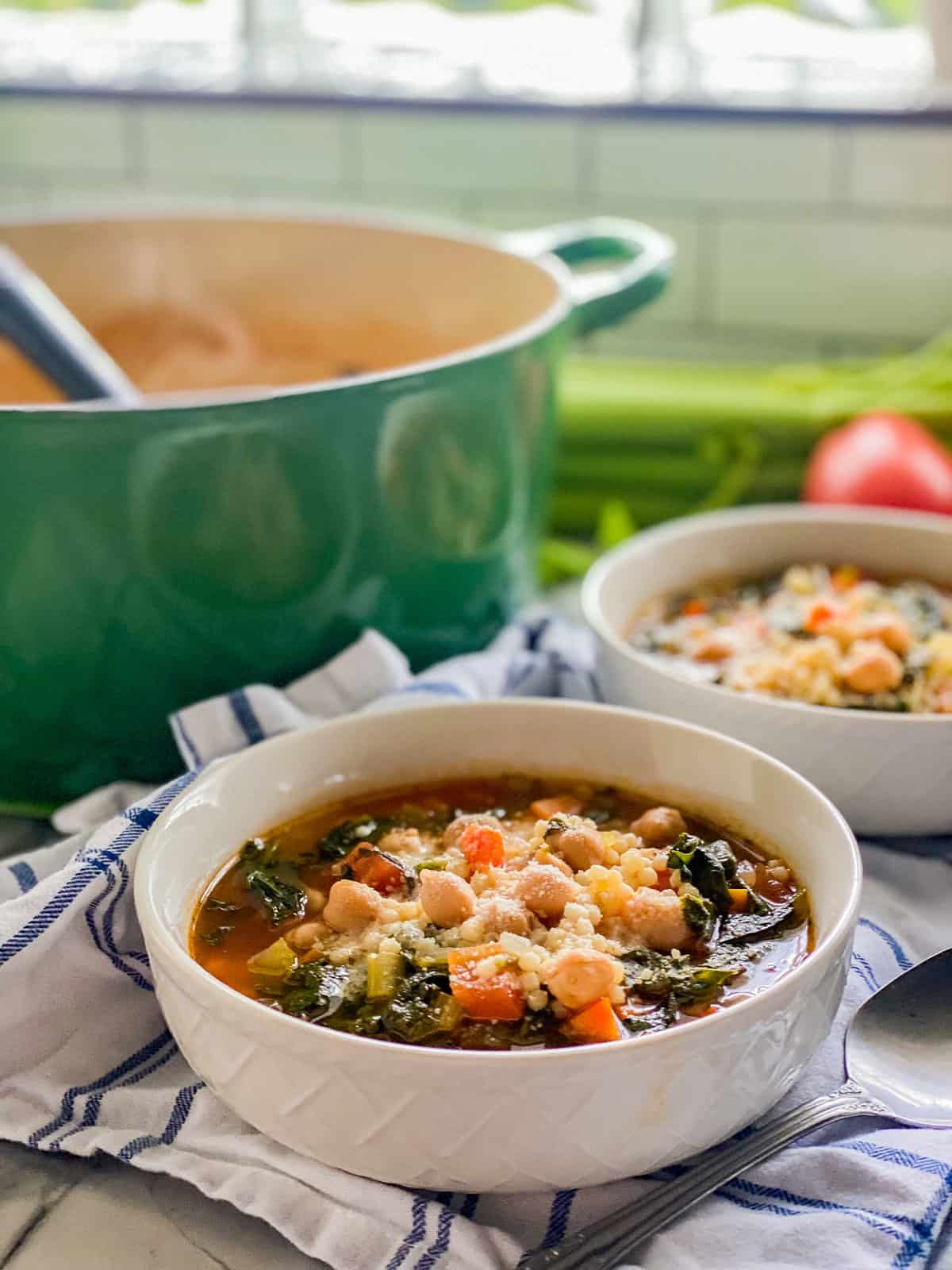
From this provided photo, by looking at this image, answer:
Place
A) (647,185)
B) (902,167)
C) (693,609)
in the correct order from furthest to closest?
(647,185)
(902,167)
(693,609)

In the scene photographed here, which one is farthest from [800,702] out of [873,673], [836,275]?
[836,275]

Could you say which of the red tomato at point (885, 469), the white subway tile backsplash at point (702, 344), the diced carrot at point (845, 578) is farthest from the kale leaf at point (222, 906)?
the white subway tile backsplash at point (702, 344)

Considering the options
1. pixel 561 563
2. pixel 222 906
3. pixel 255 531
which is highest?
pixel 255 531

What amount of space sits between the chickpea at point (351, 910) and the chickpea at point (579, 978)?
0.14 meters

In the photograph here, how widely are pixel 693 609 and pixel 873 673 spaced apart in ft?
A: 0.75

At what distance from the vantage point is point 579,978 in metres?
0.79

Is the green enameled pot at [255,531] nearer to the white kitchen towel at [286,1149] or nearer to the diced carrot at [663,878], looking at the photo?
the white kitchen towel at [286,1149]

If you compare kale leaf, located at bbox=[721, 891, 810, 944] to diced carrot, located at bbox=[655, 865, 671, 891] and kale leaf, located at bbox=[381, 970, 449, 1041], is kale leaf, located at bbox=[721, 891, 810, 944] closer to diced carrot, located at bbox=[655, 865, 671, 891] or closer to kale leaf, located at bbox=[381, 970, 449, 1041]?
diced carrot, located at bbox=[655, 865, 671, 891]

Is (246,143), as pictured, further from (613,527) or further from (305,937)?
(305,937)

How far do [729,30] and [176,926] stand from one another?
5.56 ft

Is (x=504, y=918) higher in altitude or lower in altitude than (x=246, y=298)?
lower

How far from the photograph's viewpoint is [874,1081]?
0.86 metres

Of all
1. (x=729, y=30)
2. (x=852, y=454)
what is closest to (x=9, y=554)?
(x=852, y=454)

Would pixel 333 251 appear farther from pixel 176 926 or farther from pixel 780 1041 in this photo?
pixel 780 1041
